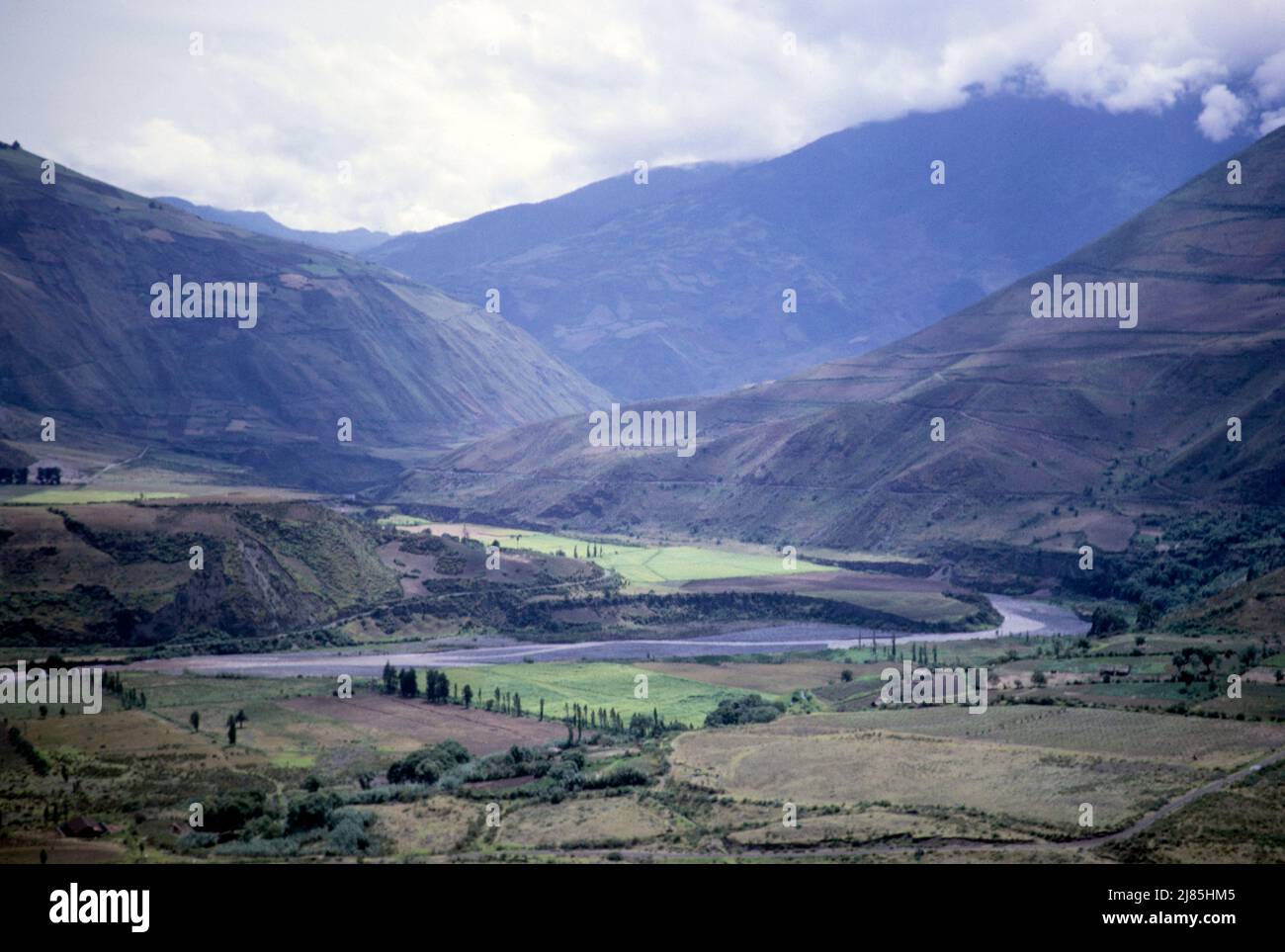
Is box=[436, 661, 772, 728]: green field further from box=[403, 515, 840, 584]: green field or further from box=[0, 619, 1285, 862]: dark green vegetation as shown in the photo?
box=[403, 515, 840, 584]: green field

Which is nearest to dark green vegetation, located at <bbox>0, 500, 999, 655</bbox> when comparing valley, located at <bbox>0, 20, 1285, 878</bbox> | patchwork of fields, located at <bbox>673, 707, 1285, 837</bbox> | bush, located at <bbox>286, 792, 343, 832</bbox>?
valley, located at <bbox>0, 20, 1285, 878</bbox>

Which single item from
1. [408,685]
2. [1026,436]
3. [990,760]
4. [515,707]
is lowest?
[515,707]

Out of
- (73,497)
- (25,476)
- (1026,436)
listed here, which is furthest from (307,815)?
(1026,436)

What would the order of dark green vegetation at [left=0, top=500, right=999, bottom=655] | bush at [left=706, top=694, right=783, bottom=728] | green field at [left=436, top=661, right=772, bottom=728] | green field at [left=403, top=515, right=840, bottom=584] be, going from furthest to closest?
1. green field at [left=403, top=515, right=840, bottom=584]
2. dark green vegetation at [left=0, top=500, right=999, bottom=655]
3. green field at [left=436, top=661, right=772, bottom=728]
4. bush at [left=706, top=694, right=783, bottom=728]

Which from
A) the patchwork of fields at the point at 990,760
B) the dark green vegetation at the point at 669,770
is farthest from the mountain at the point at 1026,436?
the patchwork of fields at the point at 990,760

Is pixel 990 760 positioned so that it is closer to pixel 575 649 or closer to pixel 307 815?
pixel 307 815

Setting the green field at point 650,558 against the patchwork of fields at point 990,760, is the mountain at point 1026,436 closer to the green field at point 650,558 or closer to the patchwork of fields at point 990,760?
the green field at point 650,558
